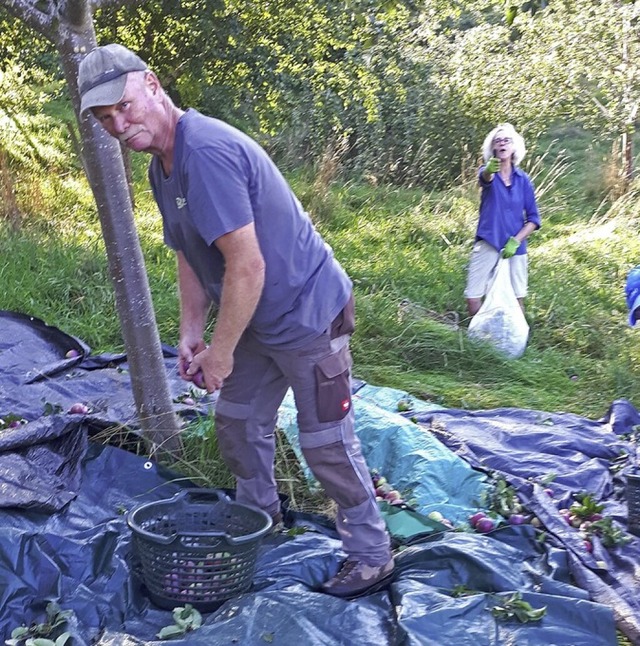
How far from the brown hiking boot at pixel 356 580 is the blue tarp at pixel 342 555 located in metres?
0.06

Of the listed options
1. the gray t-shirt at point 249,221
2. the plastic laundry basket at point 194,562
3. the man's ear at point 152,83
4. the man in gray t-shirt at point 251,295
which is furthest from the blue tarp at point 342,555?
the man's ear at point 152,83

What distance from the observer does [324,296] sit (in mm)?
2479

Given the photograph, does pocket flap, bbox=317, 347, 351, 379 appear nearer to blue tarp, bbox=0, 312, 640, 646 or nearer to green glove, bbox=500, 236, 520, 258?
blue tarp, bbox=0, 312, 640, 646

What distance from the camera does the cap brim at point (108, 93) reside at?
7.27 feet

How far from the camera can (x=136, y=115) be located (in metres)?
2.24

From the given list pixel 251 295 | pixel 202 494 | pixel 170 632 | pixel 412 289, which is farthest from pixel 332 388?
pixel 412 289

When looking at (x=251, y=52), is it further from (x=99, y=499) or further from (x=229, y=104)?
(x=99, y=499)

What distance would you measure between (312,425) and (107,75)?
113cm

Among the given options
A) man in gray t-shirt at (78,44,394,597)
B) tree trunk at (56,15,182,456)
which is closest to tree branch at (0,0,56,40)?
tree trunk at (56,15,182,456)

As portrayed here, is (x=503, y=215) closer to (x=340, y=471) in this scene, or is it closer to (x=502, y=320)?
(x=502, y=320)

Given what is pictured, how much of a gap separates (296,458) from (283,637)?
1211 mm

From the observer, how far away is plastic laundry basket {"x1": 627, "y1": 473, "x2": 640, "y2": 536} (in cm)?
313

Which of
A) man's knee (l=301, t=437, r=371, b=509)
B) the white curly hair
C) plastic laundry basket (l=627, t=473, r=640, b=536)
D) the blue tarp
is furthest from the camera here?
the white curly hair

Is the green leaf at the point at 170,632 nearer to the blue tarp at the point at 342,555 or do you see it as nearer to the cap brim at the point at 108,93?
the blue tarp at the point at 342,555
